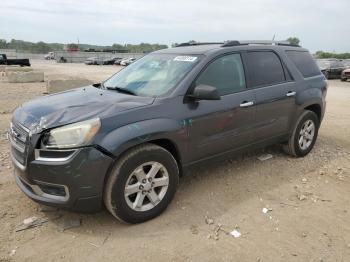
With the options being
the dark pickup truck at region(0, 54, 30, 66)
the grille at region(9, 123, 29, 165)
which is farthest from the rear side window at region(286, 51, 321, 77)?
the dark pickup truck at region(0, 54, 30, 66)

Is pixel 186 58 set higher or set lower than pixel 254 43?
lower

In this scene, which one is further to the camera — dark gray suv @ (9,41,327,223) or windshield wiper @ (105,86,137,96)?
windshield wiper @ (105,86,137,96)

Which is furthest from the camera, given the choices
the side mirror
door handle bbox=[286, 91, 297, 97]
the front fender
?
door handle bbox=[286, 91, 297, 97]

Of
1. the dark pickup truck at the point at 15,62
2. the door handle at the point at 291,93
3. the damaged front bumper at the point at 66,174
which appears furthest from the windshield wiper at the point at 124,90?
the dark pickup truck at the point at 15,62

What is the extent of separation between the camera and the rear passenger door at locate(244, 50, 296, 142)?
186 inches

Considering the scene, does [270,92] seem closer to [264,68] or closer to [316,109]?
[264,68]

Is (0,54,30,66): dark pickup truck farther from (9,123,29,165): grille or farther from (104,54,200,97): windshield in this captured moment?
(9,123,29,165): grille

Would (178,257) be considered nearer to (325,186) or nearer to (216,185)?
(216,185)

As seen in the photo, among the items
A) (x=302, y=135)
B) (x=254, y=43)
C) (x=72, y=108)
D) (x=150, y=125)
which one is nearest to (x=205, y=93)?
(x=150, y=125)

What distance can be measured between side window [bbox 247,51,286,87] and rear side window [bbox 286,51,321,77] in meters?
0.45

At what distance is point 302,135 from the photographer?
18.7 feet

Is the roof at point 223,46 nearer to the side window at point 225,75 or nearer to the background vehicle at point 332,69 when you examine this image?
the side window at point 225,75

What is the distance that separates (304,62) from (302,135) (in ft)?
3.79

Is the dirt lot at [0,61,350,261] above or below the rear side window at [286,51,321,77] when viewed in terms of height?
below
